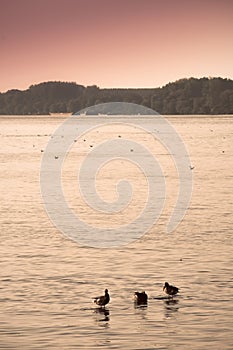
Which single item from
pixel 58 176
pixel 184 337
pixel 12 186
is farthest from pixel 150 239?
pixel 58 176

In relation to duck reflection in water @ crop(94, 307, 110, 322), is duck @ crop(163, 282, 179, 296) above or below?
above

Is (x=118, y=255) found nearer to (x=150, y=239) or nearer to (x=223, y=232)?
(x=150, y=239)

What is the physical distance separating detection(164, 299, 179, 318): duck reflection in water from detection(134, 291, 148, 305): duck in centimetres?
49

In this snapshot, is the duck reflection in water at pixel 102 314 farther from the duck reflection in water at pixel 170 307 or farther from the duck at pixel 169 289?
the duck at pixel 169 289

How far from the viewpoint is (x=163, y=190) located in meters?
45.1

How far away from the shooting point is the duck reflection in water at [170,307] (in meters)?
19.3

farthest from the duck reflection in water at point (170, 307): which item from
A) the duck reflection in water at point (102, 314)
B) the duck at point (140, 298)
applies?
the duck reflection in water at point (102, 314)

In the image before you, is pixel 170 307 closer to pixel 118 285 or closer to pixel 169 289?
pixel 169 289

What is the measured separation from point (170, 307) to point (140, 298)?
0.67 meters

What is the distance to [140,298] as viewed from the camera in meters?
19.7

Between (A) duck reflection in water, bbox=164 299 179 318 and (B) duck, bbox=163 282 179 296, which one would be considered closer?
(A) duck reflection in water, bbox=164 299 179 318

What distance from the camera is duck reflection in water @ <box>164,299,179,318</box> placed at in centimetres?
1932

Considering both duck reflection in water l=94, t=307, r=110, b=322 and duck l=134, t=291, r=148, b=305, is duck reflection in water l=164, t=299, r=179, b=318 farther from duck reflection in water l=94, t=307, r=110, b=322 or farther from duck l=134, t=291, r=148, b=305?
duck reflection in water l=94, t=307, r=110, b=322

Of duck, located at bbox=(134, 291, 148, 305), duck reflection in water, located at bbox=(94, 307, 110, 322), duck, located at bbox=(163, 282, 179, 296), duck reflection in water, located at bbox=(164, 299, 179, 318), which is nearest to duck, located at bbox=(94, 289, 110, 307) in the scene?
duck reflection in water, located at bbox=(94, 307, 110, 322)
